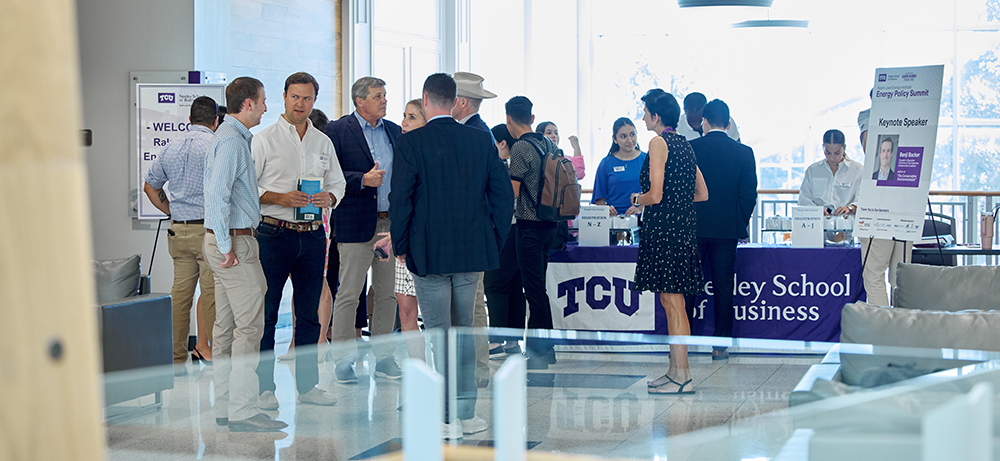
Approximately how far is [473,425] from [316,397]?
1.59 feet

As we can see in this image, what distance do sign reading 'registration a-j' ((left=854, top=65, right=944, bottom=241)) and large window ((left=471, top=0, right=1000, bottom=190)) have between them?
619 cm

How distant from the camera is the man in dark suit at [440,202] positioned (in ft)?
10.9

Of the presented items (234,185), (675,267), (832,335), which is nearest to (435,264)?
(234,185)

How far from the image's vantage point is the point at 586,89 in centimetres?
1088

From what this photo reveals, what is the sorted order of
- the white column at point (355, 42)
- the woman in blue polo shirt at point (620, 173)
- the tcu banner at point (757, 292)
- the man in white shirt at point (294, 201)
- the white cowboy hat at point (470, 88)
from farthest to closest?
the white column at point (355, 42) → the woman in blue polo shirt at point (620, 173) → the tcu banner at point (757, 292) → the white cowboy hat at point (470, 88) → the man in white shirt at point (294, 201)

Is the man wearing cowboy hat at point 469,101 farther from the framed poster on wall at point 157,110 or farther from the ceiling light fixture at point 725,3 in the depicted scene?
the ceiling light fixture at point 725,3

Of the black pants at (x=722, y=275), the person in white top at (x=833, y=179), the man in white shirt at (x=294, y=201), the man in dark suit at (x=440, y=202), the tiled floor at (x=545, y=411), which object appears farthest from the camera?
the person in white top at (x=833, y=179)

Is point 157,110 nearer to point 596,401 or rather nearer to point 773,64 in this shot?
point 596,401

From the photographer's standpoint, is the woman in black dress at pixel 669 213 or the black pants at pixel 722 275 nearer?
the woman in black dress at pixel 669 213

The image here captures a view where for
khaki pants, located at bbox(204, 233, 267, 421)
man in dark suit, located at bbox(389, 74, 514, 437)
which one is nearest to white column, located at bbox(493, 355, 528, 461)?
man in dark suit, located at bbox(389, 74, 514, 437)

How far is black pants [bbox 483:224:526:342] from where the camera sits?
186 inches

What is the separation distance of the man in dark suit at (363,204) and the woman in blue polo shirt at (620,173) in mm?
1894

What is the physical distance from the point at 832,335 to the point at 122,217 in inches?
183

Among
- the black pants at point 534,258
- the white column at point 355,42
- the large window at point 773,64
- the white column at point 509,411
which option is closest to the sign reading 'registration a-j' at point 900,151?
the black pants at point 534,258
